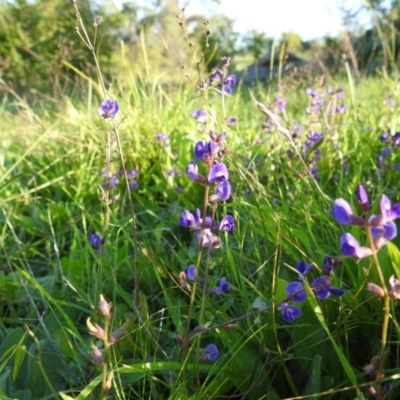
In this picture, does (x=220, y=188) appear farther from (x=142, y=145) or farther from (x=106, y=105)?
(x=142, y=145)

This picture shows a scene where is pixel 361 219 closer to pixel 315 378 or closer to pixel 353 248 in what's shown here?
pixel 353 248

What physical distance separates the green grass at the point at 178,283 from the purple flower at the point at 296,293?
0.10ft

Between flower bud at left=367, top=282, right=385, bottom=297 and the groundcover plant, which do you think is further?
the groundcover plant

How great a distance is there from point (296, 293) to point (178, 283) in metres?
0.43

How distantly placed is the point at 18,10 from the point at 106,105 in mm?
16815

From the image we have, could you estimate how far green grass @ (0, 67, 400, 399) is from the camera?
1019 mm

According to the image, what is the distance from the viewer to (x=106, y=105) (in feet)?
3.46

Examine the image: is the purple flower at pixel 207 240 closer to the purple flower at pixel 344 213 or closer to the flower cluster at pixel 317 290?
the flower cluster at pixel 317 290

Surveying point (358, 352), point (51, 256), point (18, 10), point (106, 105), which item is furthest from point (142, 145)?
point (18, 10)

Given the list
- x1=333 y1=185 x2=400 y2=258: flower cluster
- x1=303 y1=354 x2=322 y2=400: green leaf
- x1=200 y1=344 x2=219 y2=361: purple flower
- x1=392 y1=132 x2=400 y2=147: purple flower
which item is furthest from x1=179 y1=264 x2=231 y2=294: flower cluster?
x1=392 y1=132 x2=400 y2=147: purple flower

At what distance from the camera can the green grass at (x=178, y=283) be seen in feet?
3.34

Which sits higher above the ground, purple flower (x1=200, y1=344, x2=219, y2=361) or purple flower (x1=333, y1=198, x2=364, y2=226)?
purple flower (x1=333, y1=198, x2=364, y2=226)

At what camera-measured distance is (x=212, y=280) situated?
1334 millimetres

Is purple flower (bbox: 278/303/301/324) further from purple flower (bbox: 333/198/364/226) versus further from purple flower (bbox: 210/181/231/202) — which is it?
purple flower (bbox: 333/198/364/226)
